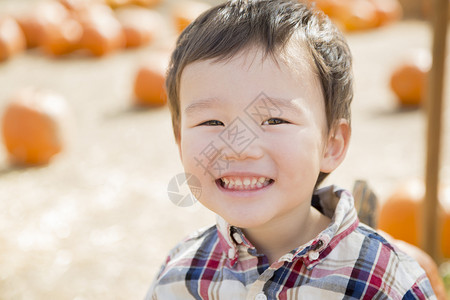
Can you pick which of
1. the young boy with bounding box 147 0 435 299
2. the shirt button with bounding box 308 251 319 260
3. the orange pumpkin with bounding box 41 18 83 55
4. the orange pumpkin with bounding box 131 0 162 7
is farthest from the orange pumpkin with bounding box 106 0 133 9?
the shirt button with bounding box 308 251 319 260

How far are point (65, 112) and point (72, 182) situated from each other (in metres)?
0.75

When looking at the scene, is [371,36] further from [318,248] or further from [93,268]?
[318,248]

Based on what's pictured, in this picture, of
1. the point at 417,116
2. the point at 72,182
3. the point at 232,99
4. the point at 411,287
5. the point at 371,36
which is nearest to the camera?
the point at 232,99

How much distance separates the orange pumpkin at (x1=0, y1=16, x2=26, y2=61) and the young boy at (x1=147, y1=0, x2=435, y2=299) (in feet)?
23.5

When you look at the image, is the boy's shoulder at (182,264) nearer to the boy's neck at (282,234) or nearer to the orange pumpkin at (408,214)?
the boy's neck at (282,234)

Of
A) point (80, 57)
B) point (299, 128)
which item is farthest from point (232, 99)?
point (80, 57)

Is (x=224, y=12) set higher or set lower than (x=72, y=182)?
higher

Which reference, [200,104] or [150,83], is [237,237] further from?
[150,83]

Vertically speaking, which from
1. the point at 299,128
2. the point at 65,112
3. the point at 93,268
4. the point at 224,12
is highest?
the point at 224,12

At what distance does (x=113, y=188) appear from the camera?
14.4 feet

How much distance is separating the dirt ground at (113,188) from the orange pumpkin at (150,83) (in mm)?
144

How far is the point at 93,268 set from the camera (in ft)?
11.1

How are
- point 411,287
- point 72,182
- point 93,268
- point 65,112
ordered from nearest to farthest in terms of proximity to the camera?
1. point 411,287
2. point 93,268
3. point 72,182
4. point 65,112
